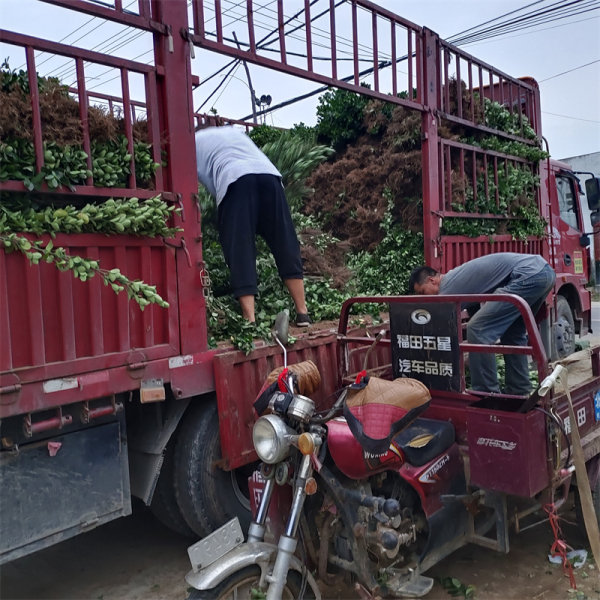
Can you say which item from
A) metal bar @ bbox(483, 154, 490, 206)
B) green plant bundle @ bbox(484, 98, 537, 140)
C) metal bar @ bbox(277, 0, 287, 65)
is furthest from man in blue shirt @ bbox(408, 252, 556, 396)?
green plant bundle @ bbox(484, 98, 537, 140)

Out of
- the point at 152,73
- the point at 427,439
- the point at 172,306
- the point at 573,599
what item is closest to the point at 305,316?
the point at 172,306

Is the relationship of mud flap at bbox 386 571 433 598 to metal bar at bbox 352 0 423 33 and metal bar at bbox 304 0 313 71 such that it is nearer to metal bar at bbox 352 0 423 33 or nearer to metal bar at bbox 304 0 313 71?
metal bar at bbox 304 0 313 71

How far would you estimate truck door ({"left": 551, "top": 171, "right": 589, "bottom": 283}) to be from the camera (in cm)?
743

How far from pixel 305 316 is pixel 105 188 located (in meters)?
1.84

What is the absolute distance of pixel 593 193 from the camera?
24.5 feet

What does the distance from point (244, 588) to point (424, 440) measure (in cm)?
108

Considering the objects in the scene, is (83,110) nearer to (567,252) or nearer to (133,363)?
(133,363)

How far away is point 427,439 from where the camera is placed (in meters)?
2.87

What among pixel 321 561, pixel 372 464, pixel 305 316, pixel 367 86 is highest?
pixel 367 86

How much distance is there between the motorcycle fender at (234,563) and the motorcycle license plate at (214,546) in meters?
0.02

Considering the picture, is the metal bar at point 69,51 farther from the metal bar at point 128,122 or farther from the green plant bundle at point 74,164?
the green plant bundle at point 74,164

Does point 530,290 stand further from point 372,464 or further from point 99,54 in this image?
point 99,54

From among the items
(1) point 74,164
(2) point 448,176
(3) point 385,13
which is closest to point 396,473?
(1) point 74,164

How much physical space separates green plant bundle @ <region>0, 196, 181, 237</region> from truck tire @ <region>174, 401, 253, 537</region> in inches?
42.2
